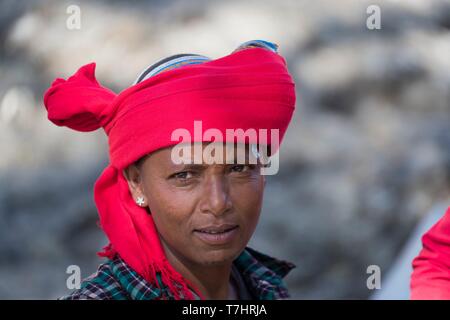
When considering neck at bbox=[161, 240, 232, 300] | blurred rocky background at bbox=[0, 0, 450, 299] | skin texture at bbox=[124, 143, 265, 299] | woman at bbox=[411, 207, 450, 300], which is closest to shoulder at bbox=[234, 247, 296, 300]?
neck at bbox=[161, 240, 232, 300]

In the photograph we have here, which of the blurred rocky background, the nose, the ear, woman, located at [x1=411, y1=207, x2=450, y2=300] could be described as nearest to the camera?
the nose

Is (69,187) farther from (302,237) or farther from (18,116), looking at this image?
(302,237)

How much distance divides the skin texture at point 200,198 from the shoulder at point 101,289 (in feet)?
0.64

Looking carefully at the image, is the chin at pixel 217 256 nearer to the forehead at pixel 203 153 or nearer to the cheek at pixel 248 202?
the cheek at pixel 248 202

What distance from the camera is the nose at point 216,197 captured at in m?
2.08

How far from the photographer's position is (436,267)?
2557 mm

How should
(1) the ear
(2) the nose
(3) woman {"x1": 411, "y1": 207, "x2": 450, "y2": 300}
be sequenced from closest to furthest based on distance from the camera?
(2) the nose, (1) the ear, (3) woman {"x1": 411, "y1": 207, "x2": 450, "y2": 300}

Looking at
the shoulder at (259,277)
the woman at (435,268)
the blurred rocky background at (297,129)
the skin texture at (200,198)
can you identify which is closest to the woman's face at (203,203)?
the skin texture at (200,198)

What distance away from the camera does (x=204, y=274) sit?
7.57 ft

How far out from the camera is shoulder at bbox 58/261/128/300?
7.06 feet

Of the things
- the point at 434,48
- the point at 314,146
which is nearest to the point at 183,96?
the point at 314,146

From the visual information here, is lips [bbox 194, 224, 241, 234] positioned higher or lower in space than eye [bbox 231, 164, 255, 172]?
lower

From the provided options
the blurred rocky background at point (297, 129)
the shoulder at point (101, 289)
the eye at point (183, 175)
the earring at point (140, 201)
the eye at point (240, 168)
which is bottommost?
the shoulder at point (101, 289)

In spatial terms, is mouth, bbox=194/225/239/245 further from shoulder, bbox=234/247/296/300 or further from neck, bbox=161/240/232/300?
shoulder, bbox=234/247/296/300
